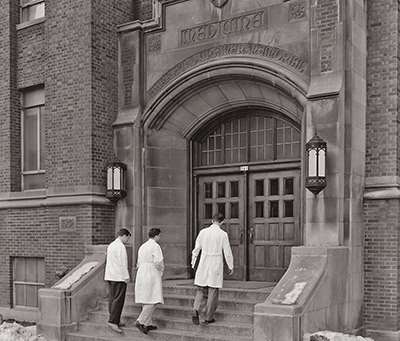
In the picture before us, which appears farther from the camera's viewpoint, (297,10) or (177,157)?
(177,157)

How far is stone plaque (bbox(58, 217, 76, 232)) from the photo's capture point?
12867 millimetres

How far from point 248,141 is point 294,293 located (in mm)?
4369

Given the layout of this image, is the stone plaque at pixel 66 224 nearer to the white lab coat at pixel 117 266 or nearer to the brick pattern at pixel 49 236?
the brick pattern at pixel 49 236

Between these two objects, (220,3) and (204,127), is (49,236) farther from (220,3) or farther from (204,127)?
(220,3)

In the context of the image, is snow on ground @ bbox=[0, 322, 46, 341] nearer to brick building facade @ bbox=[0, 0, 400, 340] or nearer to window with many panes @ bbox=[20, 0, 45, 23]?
brick building facade @ bbox=[0, 0, 400, 340]

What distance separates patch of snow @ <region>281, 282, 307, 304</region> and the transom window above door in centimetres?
339

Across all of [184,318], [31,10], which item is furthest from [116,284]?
[31,10]

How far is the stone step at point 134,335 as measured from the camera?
31.2ft

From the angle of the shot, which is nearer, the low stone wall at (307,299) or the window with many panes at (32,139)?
the low stone wall at (307,299)

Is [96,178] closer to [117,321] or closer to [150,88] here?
[150,88]

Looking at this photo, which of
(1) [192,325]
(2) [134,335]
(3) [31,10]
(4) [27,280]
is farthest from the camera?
(3) [31,10]

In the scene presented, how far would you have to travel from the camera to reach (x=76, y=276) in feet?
38.1

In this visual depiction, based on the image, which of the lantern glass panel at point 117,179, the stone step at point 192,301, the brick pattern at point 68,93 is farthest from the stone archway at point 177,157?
the stone step at point 192,301

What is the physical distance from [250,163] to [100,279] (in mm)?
3764
